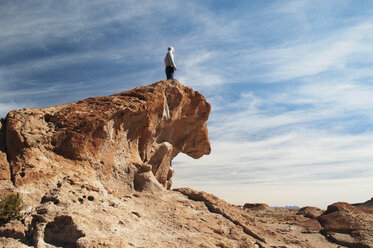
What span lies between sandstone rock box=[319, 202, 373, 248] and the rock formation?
6991 millimetres

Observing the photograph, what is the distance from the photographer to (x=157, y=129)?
14.6 metres

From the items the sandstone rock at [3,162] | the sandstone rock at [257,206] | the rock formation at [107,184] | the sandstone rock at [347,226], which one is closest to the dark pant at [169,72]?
the rock formation at [107,184]

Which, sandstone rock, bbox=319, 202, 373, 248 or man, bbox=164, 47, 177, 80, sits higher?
man, bbox=164, 47, 177, 80

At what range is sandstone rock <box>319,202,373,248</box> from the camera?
17359mm

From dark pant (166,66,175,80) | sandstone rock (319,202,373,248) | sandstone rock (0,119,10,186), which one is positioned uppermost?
dark pant (166,66,175,80)

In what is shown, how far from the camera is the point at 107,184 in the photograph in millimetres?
10523

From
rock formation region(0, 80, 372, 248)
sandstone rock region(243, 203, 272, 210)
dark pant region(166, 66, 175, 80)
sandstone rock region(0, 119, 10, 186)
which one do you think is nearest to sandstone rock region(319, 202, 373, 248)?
rock formation region(0, 80, 372, 248)

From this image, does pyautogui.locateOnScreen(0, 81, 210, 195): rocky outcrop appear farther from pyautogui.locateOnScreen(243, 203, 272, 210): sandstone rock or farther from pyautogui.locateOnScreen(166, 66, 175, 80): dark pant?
pyautogui.locateOnScreen(243, 203, 272, 210): sandstone rock

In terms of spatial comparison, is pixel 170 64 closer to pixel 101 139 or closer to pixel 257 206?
pixel 101 139

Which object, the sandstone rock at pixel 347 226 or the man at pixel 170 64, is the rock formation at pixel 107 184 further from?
the sandstone rock at pixel 347 226

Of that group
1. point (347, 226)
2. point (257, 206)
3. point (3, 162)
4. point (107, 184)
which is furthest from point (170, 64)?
point (257, 206)

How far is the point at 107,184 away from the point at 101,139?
1572mm

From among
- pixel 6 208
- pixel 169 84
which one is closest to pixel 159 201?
pixel 6 208

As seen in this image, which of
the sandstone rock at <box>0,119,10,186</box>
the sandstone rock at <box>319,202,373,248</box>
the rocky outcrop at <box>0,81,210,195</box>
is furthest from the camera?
the sandstone rock at <box>319,202,373,248</box>
